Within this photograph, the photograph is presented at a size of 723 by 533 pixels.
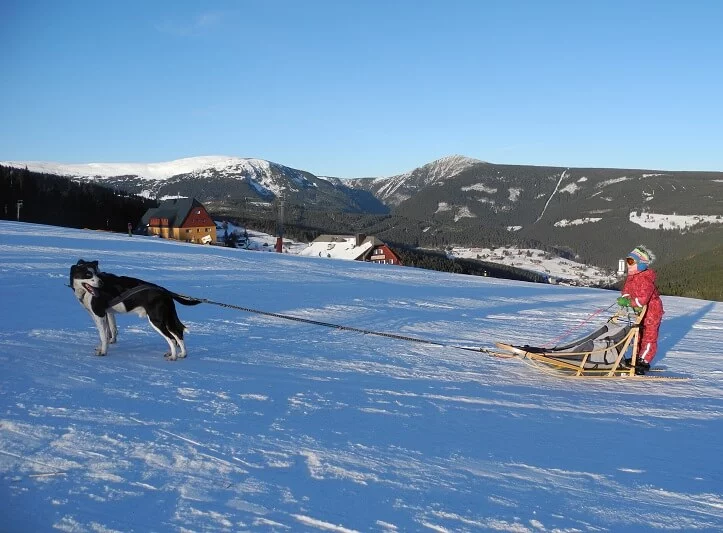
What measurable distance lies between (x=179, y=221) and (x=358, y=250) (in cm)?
2277

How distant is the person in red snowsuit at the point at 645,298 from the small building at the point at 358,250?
62.9 meters

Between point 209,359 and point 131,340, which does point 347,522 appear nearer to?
point 209,359

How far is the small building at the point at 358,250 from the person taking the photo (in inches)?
3049

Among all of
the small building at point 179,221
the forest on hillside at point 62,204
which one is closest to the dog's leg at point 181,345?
the small building at point 179,221

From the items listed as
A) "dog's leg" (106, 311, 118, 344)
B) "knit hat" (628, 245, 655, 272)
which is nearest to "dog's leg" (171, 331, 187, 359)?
"dog's leg" (106, 311, 118, 344)

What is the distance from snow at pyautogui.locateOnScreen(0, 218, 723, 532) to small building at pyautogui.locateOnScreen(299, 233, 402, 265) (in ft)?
206

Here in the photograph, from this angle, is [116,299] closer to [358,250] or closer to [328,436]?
[328,436]

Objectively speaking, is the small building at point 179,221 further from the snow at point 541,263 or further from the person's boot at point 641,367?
the snow at point 541,263

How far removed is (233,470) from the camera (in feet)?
13.5

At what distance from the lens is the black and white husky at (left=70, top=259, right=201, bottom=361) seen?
723 cm

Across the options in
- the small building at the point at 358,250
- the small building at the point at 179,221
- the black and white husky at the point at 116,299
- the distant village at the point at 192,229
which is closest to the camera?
the black and white husky at the point at 116,299

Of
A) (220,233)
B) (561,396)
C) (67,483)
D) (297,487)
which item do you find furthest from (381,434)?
(220,233)

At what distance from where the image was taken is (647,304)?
27.9 ft

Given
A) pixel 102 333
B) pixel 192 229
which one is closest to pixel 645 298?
pixel 102 333
